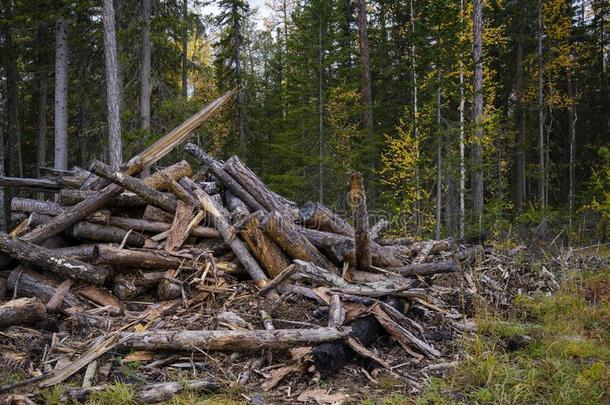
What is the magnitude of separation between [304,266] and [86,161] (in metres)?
16.1

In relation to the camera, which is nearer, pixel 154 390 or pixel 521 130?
pixel 154 390

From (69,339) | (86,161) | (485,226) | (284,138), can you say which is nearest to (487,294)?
(69,339)

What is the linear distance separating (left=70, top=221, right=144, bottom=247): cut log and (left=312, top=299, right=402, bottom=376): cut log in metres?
3.16

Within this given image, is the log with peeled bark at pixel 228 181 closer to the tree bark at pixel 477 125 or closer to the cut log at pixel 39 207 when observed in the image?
the cut log at pixel 39 207

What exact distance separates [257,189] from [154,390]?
399cm

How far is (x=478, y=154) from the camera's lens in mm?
13164

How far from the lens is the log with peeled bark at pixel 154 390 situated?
3.27 m

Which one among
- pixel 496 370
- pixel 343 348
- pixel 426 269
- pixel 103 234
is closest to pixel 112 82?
pixel 103 234

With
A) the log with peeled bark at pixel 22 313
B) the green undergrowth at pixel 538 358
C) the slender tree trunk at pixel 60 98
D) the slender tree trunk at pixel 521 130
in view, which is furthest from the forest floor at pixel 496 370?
the slender tree trunk at pixel 521 130

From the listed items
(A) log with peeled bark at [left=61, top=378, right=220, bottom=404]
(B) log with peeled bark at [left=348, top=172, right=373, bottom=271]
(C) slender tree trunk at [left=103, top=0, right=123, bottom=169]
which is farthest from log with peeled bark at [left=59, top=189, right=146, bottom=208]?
(C) slender tree trunk at [left=103, top=0, right=123, bottom=169]

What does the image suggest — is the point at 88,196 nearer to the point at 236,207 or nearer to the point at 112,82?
the point at 236,207

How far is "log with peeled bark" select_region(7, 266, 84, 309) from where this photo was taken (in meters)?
4.92

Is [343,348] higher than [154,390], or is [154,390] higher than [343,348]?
[343,348]

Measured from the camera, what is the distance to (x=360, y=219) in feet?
16.5
